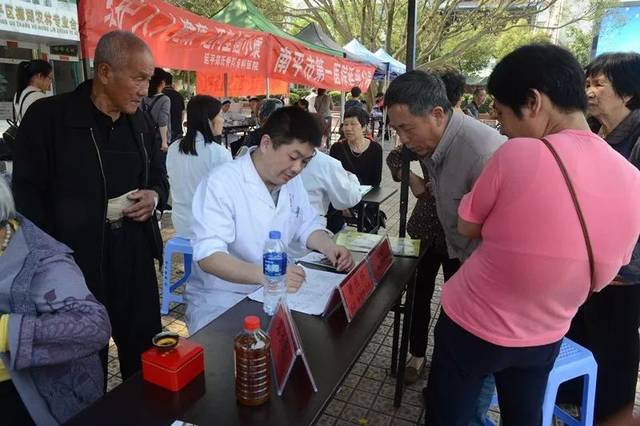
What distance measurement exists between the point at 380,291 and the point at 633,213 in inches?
35.3

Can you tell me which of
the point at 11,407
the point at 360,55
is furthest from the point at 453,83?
the point at 360,55

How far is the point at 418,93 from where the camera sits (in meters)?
1.68

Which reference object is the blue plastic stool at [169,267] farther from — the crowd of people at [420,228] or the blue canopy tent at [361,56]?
the blue canopy tent at [361,56]

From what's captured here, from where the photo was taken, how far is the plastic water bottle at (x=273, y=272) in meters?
1.34

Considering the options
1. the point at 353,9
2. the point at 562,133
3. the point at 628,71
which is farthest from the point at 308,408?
the point at 353,9

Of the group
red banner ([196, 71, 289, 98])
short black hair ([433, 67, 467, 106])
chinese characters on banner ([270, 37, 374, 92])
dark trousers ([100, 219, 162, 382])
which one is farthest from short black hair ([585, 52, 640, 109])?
red banner ([196, 71, 289, 98])

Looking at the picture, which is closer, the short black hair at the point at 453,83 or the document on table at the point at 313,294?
the document on table at the point at 313,294

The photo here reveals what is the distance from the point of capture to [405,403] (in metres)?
2.35

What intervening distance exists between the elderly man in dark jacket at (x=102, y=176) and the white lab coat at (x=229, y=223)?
363 millimetres

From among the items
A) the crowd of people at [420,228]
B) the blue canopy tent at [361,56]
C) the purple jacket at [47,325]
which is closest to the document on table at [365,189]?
the crowd of people at [420,228]

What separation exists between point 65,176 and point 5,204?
2.14ft

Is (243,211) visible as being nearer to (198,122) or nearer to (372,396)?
(372,396)

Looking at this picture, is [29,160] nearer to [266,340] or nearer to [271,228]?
[271,228]

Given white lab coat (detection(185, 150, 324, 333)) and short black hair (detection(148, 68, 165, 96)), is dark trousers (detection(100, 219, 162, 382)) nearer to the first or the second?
Answer: white lab coat (detection(185, 150, 324, 333))
